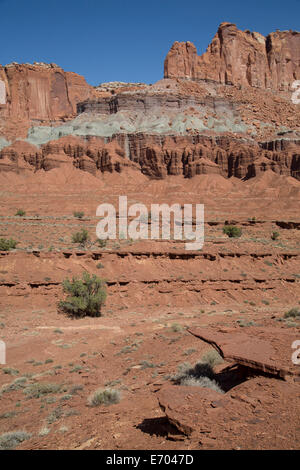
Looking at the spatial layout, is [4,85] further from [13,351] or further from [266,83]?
[13,351]

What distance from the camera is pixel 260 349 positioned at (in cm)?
567

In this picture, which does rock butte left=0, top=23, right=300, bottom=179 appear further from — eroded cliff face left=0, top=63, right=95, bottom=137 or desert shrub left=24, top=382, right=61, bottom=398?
desert shrub left=24, top=382, right=61, bottom=398

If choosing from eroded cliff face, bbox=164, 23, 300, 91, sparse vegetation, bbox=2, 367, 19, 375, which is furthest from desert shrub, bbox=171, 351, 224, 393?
eroded cliff face, bbox=164, 23, 300, 91

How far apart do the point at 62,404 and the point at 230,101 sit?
114611 millimetres

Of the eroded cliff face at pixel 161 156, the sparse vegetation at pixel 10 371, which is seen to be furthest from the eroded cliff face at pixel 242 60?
the sparse vegetation at pixel 10 371

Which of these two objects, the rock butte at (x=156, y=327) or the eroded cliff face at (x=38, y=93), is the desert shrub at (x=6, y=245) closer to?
the rock butte at (x=156, y=327)

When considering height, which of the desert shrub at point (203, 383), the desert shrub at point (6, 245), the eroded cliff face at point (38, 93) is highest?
the eroded cliff face at point (38, 93)

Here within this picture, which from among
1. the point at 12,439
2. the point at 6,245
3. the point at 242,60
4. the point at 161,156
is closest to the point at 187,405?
the point at 12,439

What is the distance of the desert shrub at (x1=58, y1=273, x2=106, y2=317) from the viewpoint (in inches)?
589

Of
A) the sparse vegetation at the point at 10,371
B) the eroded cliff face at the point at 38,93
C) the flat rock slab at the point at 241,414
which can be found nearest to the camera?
the flat rock slab at the point at 241,414

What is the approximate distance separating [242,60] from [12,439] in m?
152

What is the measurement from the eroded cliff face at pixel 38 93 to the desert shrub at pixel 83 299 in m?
113

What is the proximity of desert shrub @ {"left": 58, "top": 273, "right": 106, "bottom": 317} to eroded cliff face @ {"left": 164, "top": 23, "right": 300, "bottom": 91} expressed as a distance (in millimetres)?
123887

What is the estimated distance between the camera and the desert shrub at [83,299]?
14961 millimetres
